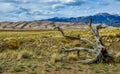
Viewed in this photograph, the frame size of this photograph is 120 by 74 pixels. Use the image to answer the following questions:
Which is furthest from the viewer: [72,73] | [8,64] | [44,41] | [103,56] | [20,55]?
[44,41]

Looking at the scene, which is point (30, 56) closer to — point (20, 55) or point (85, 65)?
point (20, 55)

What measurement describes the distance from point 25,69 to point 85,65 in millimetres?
3674

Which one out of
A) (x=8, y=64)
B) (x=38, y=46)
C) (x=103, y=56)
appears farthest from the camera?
(x=38, y=46)

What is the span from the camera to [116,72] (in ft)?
54.2

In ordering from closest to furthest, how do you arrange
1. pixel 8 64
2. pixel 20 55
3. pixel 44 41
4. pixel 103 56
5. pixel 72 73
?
1. pixel 72 73
2. pixel 8 64
3. pixel 103 56
4. pixel 20 55
5. pixel 44 41

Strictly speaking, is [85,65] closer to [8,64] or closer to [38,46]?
[8,64]

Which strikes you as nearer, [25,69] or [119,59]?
[25,69]

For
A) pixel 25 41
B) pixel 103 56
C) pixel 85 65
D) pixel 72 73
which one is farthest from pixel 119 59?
pixel 25 41

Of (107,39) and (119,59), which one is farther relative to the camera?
(107,39)

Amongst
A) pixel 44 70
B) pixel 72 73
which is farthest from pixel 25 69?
pixel 72 73

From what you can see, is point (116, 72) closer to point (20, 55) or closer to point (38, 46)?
point (20, 55)

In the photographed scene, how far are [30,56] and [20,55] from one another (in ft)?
2.80

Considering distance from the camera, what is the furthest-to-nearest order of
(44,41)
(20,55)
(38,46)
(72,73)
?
(44,41) → (38,46) → (20,55) → (72,73)

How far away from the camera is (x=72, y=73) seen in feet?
52.5
